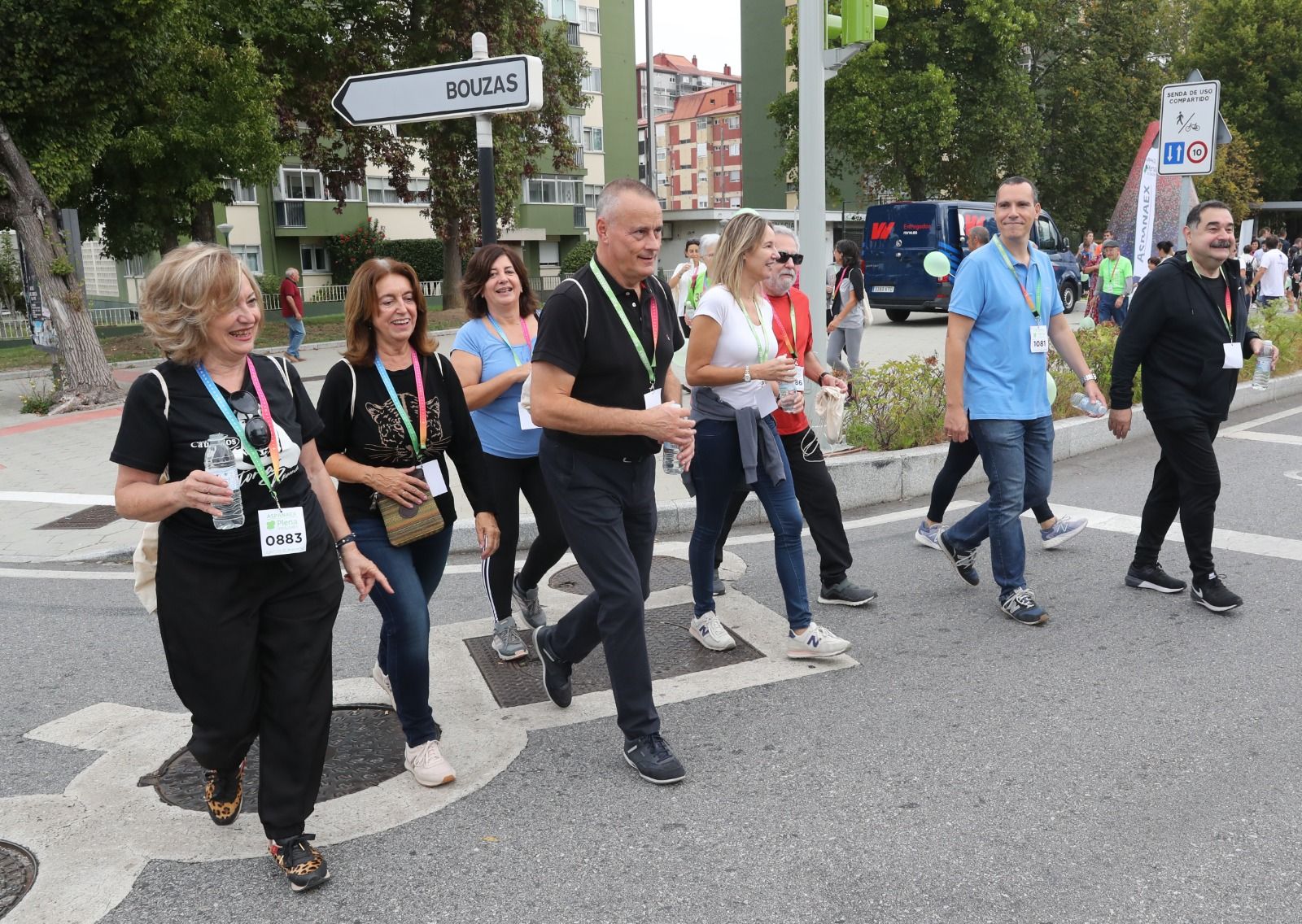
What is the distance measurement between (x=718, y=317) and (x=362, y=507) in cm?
169

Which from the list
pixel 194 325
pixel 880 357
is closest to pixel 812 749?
pixel 194 325

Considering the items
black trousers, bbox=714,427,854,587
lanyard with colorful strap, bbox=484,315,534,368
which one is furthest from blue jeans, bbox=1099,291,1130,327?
lanyard with colorful strap, bbox=484,315,534,368

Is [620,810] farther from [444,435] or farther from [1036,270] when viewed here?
[1036,270]

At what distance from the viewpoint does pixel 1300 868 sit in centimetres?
298

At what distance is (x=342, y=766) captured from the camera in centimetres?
374

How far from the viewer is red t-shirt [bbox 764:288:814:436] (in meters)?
4.95

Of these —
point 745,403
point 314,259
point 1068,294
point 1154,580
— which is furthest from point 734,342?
point 314,259

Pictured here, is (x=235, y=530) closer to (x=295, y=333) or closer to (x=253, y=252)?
(x=295, y=333)

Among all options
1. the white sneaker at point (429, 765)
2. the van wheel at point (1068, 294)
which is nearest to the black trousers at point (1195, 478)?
the white sneaker at point (429, 765)

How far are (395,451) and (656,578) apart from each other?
8.26 ft

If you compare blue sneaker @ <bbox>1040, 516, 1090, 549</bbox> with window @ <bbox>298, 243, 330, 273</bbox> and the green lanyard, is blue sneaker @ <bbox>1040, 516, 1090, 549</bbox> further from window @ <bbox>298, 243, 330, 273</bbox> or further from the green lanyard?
window @ <bbox>298, 243, 330, 273</bbox>

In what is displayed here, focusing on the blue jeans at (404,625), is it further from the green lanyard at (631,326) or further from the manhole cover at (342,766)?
the green lanyard at (631,326)

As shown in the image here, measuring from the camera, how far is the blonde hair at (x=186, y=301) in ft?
9.16

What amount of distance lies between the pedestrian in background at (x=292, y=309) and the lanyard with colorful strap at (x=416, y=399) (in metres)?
16.0
